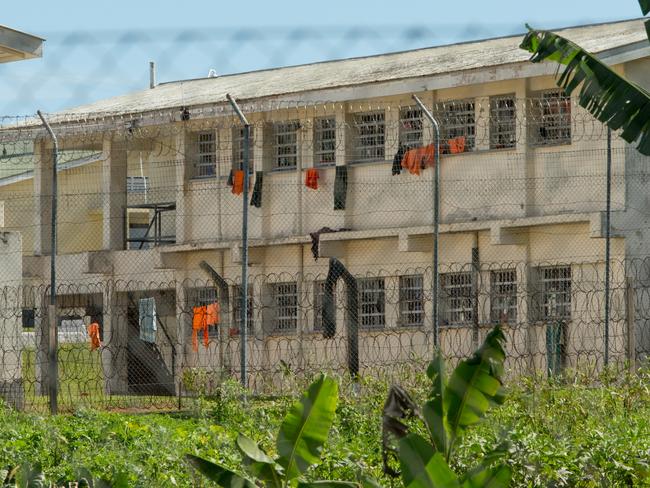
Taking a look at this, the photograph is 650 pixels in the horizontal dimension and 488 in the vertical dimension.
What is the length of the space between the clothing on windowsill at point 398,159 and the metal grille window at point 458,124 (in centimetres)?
63

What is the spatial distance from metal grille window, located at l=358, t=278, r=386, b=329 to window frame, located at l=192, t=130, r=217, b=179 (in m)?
3.42

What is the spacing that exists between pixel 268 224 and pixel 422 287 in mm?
2984

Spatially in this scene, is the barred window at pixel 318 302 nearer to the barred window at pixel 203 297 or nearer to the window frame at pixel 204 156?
the barred window at pixel 203 297

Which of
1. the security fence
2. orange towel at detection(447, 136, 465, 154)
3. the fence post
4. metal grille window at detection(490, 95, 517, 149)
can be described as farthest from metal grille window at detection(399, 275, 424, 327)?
the fence post

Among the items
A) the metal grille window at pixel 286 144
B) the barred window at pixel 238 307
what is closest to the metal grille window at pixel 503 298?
the metal grille window at pixel 286 144

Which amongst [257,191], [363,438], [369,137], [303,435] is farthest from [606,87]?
[257,191]

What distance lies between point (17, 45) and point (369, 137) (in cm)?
902

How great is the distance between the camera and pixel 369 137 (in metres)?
22.6

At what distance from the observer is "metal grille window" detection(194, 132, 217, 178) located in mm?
24109

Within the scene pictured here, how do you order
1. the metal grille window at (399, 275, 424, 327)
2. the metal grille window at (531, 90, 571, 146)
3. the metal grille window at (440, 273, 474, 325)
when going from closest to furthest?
the metal grille window at (531, 90, 571, 146) → the metal grille window at (440, 273, 474, 325) → the metal grille window at (399, 275, 424, 327)

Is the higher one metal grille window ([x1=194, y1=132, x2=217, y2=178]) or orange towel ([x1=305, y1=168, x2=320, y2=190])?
metal grille window ([x1=194, y1=132, x2=217, y2=178])

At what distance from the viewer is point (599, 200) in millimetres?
19797

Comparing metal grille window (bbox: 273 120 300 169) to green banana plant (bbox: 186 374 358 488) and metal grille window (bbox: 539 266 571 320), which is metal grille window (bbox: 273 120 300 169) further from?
green banana plant (bbox: 186 374 358 488)

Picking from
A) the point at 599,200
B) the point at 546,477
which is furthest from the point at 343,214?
the point at 546,477
